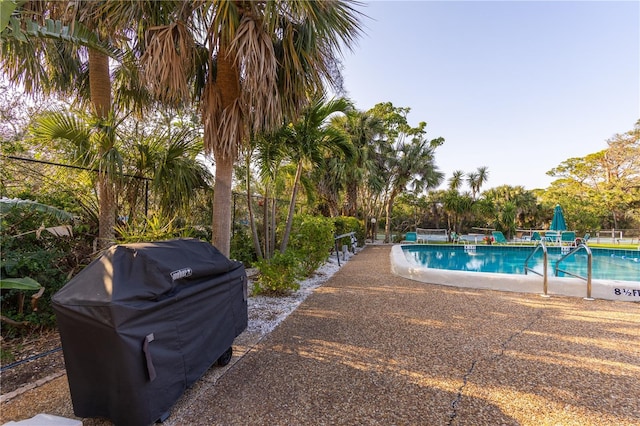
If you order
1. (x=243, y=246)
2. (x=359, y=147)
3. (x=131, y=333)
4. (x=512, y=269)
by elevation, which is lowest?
(x=512, y=269)

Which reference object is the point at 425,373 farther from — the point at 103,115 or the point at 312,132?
the point at 103,115

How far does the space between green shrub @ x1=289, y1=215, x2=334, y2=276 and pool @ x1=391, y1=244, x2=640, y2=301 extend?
211 cm

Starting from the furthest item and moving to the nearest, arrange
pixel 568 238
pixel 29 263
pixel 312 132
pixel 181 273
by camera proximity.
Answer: pixel 568 238 → pixel 312 132 → pixel 29 263 → pixel 181 273

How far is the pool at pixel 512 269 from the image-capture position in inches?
208

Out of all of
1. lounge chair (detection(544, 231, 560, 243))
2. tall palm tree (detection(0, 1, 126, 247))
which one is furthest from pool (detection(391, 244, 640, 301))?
tall palm tree (detection(0, 1, 126, 247))

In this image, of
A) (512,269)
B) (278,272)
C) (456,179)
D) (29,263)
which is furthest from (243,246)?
(456,179)

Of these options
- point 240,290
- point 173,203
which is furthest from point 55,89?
point 240,290

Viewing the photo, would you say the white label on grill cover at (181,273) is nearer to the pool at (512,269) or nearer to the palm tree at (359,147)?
the pool at (512,269)

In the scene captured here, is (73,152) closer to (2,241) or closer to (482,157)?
(2,241)

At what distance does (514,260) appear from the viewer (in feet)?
43.7

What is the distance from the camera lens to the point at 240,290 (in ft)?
9.70

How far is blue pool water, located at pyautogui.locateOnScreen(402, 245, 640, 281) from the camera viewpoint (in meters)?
10.5

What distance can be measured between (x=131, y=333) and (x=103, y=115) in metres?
4.02

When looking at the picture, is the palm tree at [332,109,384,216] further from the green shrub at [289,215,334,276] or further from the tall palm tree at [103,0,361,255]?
the tall palm tree at [103,0,361,255]
